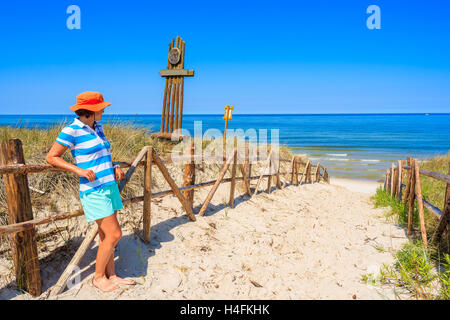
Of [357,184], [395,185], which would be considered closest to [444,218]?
[395,185]

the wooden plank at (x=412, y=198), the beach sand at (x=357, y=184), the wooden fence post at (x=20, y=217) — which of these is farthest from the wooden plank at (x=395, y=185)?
the wooden fence post at (x=20, y=217)

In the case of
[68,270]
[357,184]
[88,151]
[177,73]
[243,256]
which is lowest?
[357,184]

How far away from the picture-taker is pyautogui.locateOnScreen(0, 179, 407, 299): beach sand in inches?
130

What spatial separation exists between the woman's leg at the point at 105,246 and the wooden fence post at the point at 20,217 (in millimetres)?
543

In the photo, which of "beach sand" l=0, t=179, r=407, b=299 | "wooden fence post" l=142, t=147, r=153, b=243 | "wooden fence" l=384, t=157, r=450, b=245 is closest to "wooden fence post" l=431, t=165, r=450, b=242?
"wooden fence" l=384, t=157, r=450, b=245

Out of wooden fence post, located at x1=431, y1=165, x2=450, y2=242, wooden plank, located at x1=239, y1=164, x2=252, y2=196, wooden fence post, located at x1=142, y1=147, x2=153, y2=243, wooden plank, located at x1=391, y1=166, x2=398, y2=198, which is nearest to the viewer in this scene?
wooden fence post, located at x1=431, y1=165, x2=450, y2=242

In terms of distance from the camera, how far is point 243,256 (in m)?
4.24

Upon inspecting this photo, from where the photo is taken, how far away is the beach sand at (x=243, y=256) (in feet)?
10.9

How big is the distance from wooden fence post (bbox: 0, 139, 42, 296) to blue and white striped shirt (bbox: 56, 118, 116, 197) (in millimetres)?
554

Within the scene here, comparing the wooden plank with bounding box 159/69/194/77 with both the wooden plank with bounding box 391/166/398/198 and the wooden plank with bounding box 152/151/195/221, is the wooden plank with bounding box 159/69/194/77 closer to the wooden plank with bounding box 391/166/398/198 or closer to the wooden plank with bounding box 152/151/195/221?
the wooden plank with bounding box 152/151/195/221

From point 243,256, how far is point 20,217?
107 inches

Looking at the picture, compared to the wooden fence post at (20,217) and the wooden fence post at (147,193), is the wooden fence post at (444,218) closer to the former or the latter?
the wooden fence post at (147,193)

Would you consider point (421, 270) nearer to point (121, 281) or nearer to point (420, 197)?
point (420, 197)

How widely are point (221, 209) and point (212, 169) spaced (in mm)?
1800
